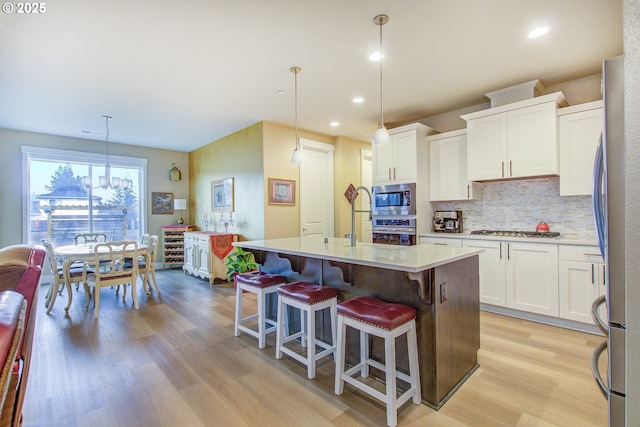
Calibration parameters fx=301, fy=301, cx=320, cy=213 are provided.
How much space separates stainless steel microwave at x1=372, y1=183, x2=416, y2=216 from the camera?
13.5ft

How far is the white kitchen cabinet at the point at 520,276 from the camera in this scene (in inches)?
120

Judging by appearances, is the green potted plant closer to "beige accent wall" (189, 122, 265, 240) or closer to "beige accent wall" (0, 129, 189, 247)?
"beige accent wall" (189, 122, 265, 240)

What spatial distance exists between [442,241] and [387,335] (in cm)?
249

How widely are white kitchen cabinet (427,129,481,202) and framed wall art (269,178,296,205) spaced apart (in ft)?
7.24

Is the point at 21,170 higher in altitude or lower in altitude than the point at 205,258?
higher

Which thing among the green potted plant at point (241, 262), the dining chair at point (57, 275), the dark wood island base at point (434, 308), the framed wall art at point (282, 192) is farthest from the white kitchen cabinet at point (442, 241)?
the dining chair at point (57, 275)

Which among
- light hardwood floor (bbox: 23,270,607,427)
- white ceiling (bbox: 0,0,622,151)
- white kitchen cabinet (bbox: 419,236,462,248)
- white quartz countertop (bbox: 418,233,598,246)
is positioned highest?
white ceiling (bbox: 0,0,622,151)

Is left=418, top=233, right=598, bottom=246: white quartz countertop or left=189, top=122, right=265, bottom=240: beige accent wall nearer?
left=418, top=233, right=598, bottom=246: white quartz countertop

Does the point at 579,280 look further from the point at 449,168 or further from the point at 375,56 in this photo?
the point at 375,56

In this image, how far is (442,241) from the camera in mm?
3836

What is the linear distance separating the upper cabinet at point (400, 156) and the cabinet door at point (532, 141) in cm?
108

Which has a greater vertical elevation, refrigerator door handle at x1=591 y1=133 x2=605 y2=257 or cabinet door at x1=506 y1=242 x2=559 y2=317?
refrigerator door handle at x1=591 y1=133 x2=605 y2=257

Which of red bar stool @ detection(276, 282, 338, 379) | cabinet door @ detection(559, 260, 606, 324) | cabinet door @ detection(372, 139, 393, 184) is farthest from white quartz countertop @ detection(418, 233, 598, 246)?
red bar stool @ detection(276, 282, 338, 379)

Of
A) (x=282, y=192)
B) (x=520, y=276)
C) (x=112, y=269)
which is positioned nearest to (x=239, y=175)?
(x=282, y=192)
